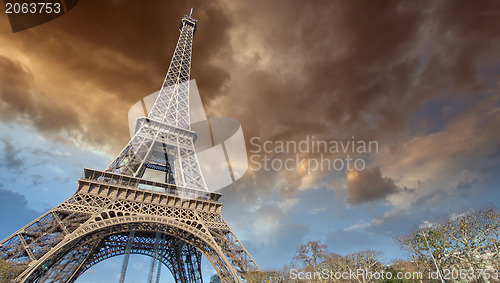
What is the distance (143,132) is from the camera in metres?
28.0

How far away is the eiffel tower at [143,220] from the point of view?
16438 mm

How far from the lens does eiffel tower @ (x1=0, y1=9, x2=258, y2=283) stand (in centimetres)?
1644

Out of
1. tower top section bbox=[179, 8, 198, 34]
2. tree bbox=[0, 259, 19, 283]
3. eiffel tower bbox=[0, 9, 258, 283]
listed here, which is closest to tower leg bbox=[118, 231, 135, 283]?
eiffel tower bbox=[0, 9, 258, 283]

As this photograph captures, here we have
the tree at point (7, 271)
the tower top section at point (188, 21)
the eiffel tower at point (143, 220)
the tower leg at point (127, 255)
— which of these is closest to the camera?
the tree at point (7, 271)

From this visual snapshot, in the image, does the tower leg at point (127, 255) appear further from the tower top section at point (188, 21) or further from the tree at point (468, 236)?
the tower top section at point (188, 21)

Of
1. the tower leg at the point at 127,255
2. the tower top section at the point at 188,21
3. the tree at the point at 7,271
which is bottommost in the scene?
the tree at the point at 7,271

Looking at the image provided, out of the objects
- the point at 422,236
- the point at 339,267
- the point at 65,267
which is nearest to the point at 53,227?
the point at 65,267

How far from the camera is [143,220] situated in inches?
782

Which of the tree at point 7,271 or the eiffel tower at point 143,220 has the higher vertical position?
the eiffel tower at point 143,220

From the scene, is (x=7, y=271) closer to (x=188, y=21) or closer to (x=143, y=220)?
(x=143, y=220)

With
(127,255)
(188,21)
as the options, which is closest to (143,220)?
(127,255)

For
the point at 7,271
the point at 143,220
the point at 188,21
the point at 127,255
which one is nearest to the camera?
the point at 7,271

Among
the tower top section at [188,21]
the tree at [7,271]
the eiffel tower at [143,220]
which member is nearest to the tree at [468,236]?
the eiffel tower at [143,220]

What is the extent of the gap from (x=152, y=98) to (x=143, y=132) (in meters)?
7.61
